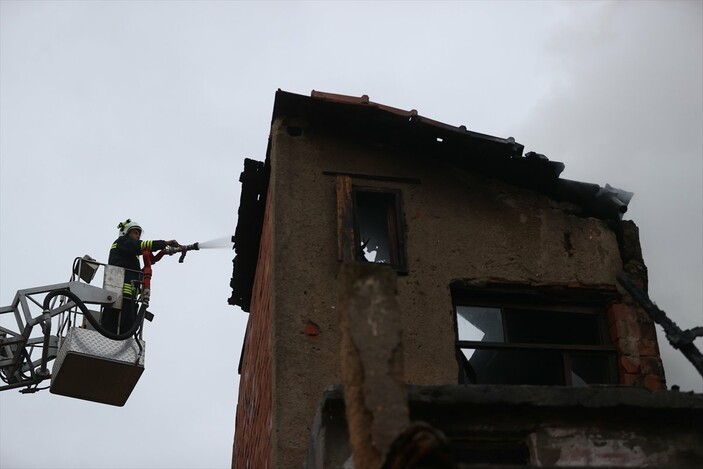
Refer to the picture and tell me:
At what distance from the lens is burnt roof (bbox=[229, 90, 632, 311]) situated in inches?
399

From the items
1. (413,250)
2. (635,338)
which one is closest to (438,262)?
(413,250)

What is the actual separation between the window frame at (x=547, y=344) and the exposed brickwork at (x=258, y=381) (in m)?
1.85

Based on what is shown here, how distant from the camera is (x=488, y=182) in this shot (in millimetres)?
10609

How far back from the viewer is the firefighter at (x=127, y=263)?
1291 centimetres

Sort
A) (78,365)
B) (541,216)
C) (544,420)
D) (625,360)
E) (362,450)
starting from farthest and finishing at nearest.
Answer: (78,365) < (541,216) < (625,360) < (544,420) < (362,450)

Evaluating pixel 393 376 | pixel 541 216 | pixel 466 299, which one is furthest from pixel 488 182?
pixel 393 376

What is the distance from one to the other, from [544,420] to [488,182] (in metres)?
3.20

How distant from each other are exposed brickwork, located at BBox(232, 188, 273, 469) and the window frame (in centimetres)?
185

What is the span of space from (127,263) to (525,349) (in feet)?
19.6

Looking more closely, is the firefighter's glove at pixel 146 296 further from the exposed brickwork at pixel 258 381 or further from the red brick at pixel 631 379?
the red brick at pixel 631 379

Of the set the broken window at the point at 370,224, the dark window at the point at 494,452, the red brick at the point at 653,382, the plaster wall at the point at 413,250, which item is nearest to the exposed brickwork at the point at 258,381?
the plaster wall at the point at 413,250

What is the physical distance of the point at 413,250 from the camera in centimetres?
995

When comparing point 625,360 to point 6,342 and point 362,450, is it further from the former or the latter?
point 6,342

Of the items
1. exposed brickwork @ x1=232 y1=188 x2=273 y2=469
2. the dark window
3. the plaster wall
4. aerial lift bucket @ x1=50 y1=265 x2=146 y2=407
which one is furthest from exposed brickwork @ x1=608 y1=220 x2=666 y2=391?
aerial lift bucket @ x1=50 y1=265 x2=146 y2=407
